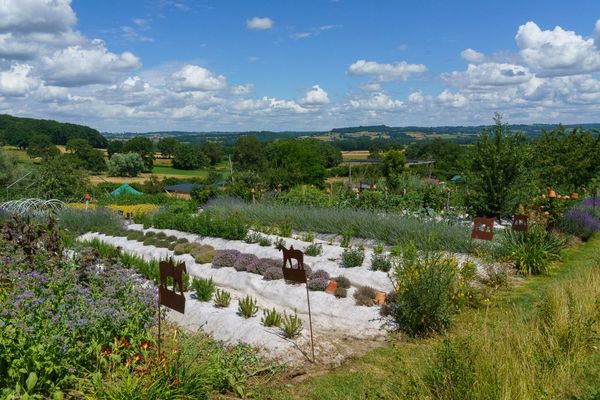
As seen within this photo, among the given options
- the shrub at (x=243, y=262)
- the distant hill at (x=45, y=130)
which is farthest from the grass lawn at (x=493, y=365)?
the distant hill at (x=45, y=130)

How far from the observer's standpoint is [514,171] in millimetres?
13164

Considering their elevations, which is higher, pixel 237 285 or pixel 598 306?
pixel 598 306

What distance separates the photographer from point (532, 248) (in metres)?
9.57

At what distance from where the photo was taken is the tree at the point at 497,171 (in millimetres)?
13055

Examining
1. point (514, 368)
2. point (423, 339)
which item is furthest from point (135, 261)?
point (514, 368)

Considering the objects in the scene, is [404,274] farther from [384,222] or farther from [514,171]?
[514,171]

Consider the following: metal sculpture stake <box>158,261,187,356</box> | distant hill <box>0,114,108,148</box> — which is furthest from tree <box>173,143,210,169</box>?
metal sculpture stake <box>158,261,187,356</box>

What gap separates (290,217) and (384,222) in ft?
9.11

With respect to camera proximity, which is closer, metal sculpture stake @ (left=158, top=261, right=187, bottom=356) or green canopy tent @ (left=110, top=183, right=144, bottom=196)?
metal sculpture stake @ (left=158, top=261, right=187, bottom=356)

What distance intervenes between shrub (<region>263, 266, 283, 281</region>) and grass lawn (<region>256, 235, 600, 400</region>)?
2.68 metres

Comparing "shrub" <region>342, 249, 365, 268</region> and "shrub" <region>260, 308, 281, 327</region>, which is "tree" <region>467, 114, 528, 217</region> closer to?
"shrub" <region>342, 249, 365, 268</region>

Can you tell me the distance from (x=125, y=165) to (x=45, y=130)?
26779 mm

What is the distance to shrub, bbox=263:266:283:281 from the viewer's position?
8516 mm

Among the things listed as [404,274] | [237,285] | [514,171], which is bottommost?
[237,285]
